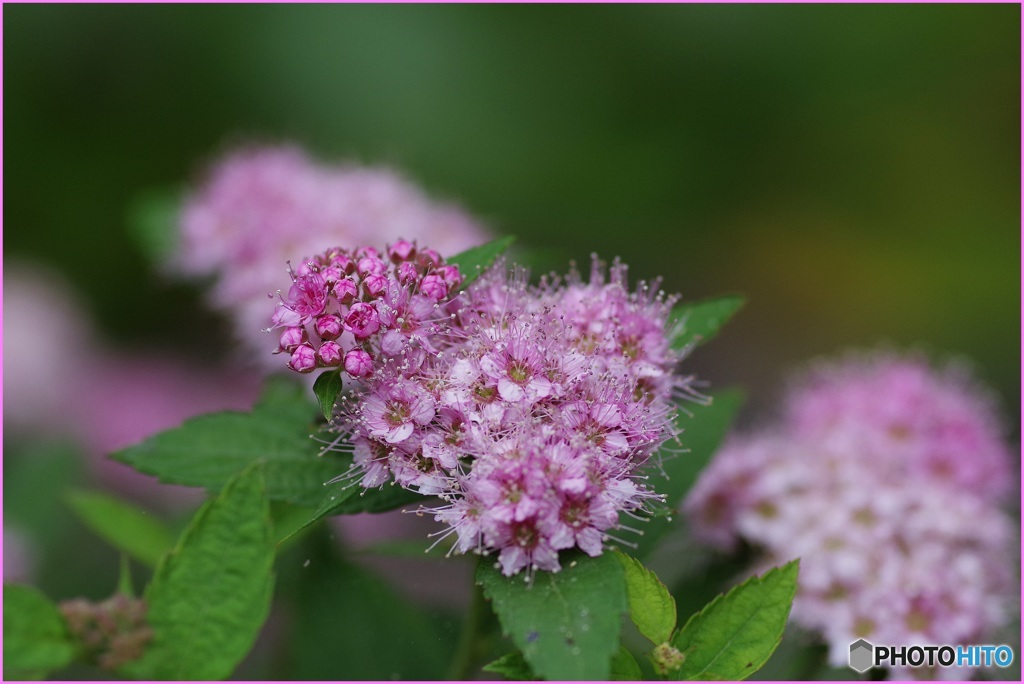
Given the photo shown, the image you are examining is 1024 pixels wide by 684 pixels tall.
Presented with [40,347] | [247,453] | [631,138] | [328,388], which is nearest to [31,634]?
[247,453]

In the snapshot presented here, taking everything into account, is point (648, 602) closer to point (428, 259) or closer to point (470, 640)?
point (470, 640)

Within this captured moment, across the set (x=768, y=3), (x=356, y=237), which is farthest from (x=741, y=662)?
(x=768, y=3)

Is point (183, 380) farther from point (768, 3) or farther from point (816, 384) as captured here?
point (768, 3)

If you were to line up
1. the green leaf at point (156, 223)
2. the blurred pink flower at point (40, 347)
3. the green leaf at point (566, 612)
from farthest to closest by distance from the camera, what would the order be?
the blurred pink flower at point (40, 347) → the green leaf at point (156, 223) → the green leaf at point (566, 612)

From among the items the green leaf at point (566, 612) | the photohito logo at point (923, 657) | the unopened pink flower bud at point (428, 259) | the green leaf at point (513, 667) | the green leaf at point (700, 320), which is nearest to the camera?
the green leaf at point (566, 612)

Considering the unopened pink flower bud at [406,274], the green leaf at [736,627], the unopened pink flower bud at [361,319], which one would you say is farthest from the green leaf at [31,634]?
the green leaf at [736,627]

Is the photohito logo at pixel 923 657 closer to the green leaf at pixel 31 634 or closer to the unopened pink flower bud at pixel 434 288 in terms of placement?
the unopened pink flower bud at pixel 434 288

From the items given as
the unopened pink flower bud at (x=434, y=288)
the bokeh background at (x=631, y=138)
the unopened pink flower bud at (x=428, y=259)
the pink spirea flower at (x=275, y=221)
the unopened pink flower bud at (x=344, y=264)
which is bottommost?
the unopened pink flower bud at (x=434, y=288)
